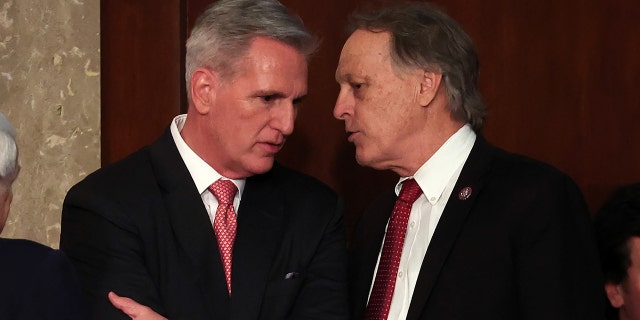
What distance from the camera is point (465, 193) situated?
3096mm

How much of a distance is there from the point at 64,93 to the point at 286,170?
78 centimetres

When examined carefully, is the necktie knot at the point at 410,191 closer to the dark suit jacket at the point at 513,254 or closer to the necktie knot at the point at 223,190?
the dark suit jacket at the point at 513,254

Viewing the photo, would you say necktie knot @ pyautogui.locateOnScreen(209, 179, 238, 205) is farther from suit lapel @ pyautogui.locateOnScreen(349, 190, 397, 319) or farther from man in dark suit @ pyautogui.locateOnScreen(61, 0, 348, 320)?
suit lapel @ pyautogui.locateOnScreen(349, 190, 397, 319)

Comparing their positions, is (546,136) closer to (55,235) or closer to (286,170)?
(286,170)

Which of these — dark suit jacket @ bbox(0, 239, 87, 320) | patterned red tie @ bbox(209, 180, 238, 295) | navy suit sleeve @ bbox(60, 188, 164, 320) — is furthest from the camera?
patterned red tie @ bbox(209, 180, 238, 295)

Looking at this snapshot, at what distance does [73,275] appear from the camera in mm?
2502

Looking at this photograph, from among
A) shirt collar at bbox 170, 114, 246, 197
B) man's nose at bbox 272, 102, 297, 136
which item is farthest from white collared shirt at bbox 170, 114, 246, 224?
man's nose at bbox 272, 102, 297, 136

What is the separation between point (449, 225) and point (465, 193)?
0.09 meters

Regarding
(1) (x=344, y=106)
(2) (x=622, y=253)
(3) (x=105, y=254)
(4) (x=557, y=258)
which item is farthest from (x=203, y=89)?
(2) (x=622, y=253)

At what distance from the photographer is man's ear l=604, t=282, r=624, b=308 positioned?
340cm

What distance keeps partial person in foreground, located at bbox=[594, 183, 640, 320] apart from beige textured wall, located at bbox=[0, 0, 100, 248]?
1.48 metres

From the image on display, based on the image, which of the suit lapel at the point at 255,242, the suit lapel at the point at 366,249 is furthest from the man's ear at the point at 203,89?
the suit lapel at the point at 366,249

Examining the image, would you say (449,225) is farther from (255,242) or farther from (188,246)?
(188,246)

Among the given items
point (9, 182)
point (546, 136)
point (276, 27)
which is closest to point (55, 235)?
point (276, 27)
